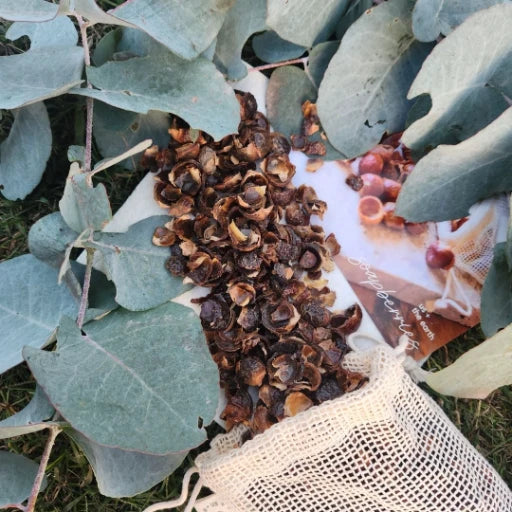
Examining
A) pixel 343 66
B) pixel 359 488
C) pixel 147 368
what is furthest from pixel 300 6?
pixel 359 488

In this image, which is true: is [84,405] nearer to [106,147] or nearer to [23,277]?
[23,277]

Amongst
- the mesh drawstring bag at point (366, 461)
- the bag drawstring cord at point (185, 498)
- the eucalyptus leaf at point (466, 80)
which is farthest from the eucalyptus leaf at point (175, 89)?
the bag drawstring cord at point (185, 498)

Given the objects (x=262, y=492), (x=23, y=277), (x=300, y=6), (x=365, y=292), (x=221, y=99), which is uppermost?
(x=300, y=6)

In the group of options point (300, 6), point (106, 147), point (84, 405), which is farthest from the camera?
point (106, 147)

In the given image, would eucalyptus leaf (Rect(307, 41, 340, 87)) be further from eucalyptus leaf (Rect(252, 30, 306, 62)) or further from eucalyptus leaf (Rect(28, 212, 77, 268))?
eucalyptus leaf (Rect(28, 212, 77, 268))

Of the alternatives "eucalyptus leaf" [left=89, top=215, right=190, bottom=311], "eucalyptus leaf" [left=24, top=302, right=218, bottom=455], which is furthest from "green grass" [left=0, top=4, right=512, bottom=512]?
"eucalyptus leaf" [left=24, top=302, right=218, bottom=455]

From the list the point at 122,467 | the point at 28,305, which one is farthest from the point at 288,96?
the point at 122,467

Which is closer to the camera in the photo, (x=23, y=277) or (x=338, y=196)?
(x=23, y=277)
